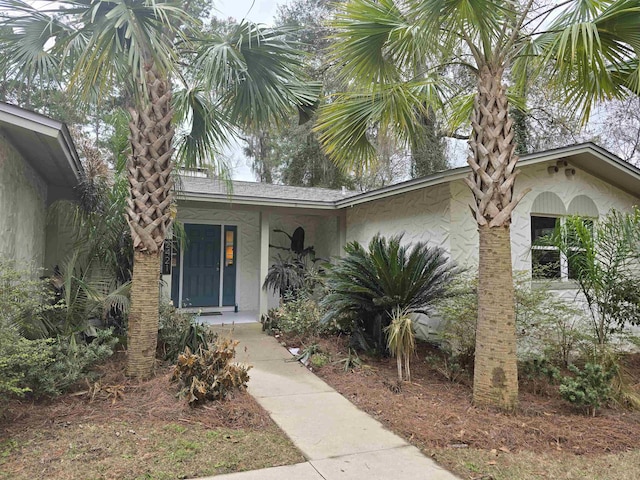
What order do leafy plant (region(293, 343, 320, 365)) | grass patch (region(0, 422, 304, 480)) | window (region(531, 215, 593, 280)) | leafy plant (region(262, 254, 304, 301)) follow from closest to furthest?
grass patch (region(0, 422, 304, 480)) → leafy plant (region(293, 343, 320, 365)) → window (region(531, 215, 593, 280)) → leafy plant (region(262, 254, 304, 301))

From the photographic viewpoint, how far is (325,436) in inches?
161

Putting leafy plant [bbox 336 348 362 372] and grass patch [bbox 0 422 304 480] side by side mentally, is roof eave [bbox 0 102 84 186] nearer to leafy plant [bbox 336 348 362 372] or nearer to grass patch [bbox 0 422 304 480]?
grass patch [bbox 0 422 304 480]

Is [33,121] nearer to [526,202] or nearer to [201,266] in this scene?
[201,266]

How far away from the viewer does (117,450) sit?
3.51 meters

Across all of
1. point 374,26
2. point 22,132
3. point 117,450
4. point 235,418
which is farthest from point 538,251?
point 22,132

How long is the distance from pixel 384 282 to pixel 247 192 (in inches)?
221

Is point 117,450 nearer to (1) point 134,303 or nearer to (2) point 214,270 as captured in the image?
(1) point 134,303

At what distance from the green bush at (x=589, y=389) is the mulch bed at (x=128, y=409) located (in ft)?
11.0

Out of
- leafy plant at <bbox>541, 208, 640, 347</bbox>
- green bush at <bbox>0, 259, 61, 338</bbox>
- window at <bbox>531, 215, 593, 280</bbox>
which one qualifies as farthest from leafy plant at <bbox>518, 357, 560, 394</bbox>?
green bush at <bbox>0, 259, 61, 338</bbox>

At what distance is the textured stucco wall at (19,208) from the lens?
5.02 m

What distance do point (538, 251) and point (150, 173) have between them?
268 inches

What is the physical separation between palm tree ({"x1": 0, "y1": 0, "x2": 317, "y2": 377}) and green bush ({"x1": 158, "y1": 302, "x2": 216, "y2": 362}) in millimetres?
758

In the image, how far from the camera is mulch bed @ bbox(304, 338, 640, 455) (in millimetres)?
3969

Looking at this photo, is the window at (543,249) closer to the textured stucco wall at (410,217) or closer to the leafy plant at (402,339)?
the textured stucco wall at (410,217)
